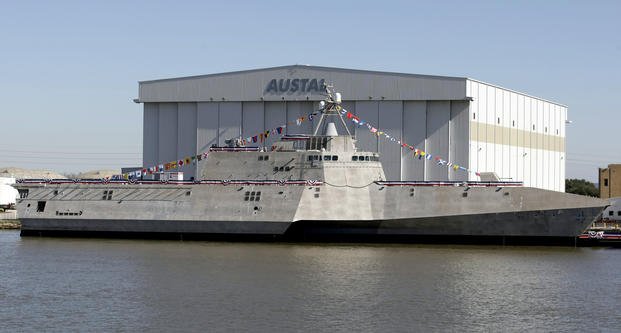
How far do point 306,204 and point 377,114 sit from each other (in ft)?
58.7

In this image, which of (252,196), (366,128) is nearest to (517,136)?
(366,128)

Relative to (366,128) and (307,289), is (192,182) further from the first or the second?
(307,289)

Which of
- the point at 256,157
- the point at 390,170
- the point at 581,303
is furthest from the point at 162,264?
the point at 390,170

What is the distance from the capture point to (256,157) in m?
53.6

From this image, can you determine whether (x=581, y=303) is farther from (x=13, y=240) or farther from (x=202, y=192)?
(x=13, y=240)

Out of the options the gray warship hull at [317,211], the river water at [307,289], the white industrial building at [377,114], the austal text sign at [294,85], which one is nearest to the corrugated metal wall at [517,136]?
the white industrial building at [377,114]

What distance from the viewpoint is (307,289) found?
3338 cm

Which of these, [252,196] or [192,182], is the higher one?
[192,182]

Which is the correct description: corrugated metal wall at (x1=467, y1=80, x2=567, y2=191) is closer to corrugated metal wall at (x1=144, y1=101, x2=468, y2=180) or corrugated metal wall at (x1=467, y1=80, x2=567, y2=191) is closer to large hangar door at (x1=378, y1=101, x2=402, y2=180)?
corrugated metal wall at (x1=144, y1=101, x2=468, y2=180)

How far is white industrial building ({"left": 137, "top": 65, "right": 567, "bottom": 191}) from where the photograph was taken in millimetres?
66125

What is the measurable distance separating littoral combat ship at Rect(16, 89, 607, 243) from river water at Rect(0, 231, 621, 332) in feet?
7.45

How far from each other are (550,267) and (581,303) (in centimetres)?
892

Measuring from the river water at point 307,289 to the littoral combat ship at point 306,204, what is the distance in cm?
227

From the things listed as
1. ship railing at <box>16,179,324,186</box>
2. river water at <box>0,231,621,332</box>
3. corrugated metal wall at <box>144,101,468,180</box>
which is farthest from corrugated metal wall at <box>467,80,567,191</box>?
river water at <box>0,231,621,332</box>
